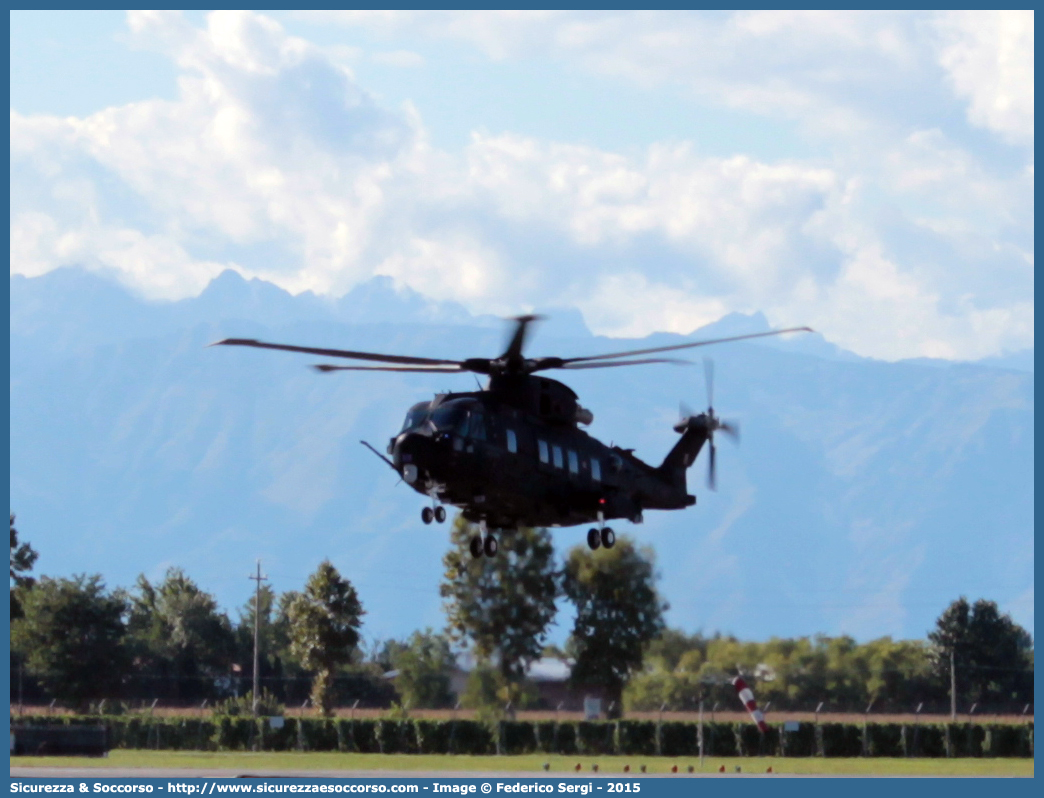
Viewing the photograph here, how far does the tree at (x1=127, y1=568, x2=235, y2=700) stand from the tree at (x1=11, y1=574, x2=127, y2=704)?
12.9 ft

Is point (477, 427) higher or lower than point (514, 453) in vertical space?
higher

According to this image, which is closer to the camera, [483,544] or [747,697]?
[483,544]

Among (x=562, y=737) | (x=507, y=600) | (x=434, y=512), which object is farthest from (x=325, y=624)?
(x=434, y=512)

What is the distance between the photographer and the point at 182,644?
85.7 metres

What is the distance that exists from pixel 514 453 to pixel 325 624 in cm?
4105

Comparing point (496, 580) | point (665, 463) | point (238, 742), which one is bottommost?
point (238, 742)

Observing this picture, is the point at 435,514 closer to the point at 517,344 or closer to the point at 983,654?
the point at 517,344

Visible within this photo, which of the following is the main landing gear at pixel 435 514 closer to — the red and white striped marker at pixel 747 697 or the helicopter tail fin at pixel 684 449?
the helicopter tail fin at pixel 684 449

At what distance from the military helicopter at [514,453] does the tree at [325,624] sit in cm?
3554

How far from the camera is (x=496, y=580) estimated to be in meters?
56.3

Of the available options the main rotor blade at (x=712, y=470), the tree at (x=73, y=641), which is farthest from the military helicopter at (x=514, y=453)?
the tree at (x=73, y=641)

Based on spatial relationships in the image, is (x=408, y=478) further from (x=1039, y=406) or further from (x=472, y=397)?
(x=1039, y=406)

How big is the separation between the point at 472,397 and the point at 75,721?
124 ft
